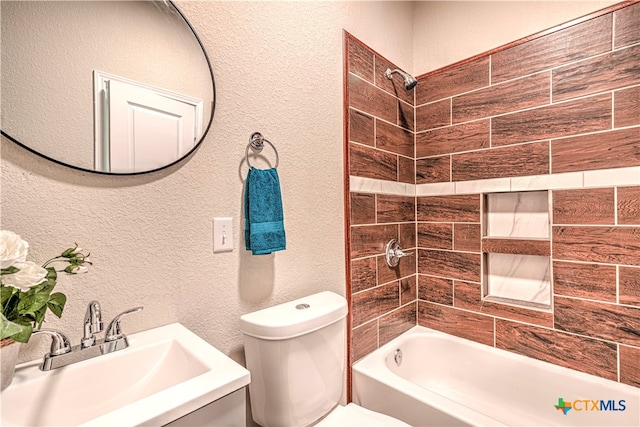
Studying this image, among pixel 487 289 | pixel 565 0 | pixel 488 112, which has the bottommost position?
pixel 487 289

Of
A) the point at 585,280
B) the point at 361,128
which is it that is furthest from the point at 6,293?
the point at 585,280

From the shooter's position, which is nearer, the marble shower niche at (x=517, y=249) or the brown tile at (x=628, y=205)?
the brown tile at (x=628, y=205)

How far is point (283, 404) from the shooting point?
3.57 ft

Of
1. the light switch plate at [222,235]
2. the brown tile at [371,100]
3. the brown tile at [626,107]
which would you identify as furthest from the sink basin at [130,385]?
the brown tile at [626,107]

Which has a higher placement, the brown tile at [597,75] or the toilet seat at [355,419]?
the brown tile at [597,75]

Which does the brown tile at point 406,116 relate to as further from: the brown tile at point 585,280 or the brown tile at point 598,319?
the brown tile at point 598,319

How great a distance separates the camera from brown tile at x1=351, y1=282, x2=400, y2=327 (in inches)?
64.1

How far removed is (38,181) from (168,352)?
573 millimetres

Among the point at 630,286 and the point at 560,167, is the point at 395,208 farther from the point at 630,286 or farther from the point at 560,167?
the point at 630,286

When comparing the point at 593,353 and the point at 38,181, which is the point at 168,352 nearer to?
the point at 38,181

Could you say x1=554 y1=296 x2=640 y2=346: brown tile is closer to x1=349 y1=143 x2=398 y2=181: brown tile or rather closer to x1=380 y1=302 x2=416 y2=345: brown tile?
x1=380 y1=302 x2=416 y2=345: brown tile

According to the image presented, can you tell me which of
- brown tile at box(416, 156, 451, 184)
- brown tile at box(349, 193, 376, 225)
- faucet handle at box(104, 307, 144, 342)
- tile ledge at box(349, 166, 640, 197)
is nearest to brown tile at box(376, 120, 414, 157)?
brown tile at box(416, 156, 451, 184)

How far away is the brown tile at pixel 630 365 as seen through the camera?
1.41 m

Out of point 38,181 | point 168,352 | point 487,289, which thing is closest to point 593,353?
point 487,289
